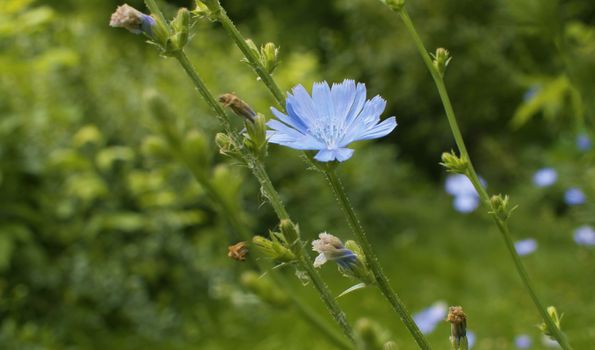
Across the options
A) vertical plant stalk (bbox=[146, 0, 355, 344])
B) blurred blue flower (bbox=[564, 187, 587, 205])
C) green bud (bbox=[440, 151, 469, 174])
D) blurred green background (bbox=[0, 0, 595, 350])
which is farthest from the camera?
blurred green background (bbox=[0, 0, 595, 350])

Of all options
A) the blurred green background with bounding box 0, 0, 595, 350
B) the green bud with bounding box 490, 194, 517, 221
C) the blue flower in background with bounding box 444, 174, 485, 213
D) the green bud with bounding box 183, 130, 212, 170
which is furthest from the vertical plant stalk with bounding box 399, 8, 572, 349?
the blue flower in background with bounding box 444, 174, 485, 213

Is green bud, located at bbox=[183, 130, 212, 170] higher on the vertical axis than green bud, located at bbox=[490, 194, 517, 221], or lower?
lower

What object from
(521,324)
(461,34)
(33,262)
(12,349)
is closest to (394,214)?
(461,34)

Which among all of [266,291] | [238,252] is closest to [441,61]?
[238,252]

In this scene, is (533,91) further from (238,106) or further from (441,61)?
(238,106)

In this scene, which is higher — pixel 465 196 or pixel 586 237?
pixel 465 196

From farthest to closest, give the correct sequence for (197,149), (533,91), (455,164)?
(533,91)
(455,164)
(197,149)

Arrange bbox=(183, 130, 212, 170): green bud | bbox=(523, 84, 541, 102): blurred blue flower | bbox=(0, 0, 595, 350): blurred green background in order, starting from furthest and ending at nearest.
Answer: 1. bbox=(523, 84, 541, 102): blurred blue flower
2. bbox=(0, 0, 595, 350): blurred green background
3. bbox=(183, 130, 212, 170): green bud

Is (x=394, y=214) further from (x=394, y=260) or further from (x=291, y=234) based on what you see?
(x=291, y=234)

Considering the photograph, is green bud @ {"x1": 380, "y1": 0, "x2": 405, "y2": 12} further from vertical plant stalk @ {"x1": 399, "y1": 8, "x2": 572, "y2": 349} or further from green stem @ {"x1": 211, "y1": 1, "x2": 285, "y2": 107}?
green stem @ {"x1": 211, "y1": 1, "x2": 285, "y2": 107}
